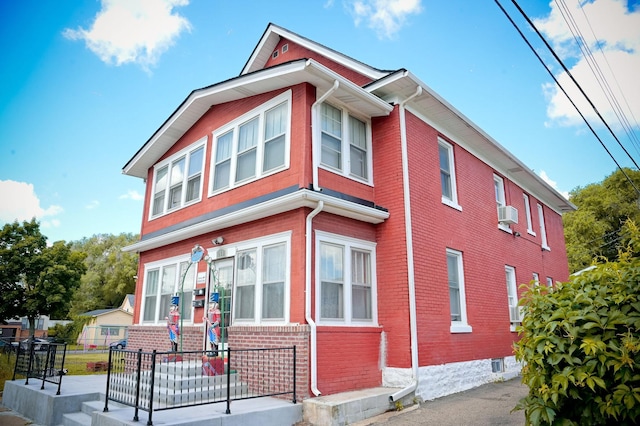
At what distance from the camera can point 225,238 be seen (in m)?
9.84

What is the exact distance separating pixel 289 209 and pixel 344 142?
6.99 ft

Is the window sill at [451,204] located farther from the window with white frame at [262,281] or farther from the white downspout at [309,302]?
the window with white frame at [262,281]

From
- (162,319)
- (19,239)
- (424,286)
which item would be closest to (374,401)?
(424,286)

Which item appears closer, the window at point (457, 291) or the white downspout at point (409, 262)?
the white downspout at point (409, 262)

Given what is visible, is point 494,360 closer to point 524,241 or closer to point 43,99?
point 524,241

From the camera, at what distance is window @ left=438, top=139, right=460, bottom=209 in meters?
10.9

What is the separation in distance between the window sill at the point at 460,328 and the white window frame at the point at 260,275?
4088 mm

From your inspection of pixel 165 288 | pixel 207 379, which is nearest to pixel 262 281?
pixel 207 379

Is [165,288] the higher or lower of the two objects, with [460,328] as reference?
higher

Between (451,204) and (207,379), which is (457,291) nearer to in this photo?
(451,204)

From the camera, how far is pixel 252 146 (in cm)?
971

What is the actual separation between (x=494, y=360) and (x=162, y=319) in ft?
29.6

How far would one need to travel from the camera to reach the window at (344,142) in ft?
29.3

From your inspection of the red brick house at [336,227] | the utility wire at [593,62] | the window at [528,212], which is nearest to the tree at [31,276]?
the red brick house at [336,227]
